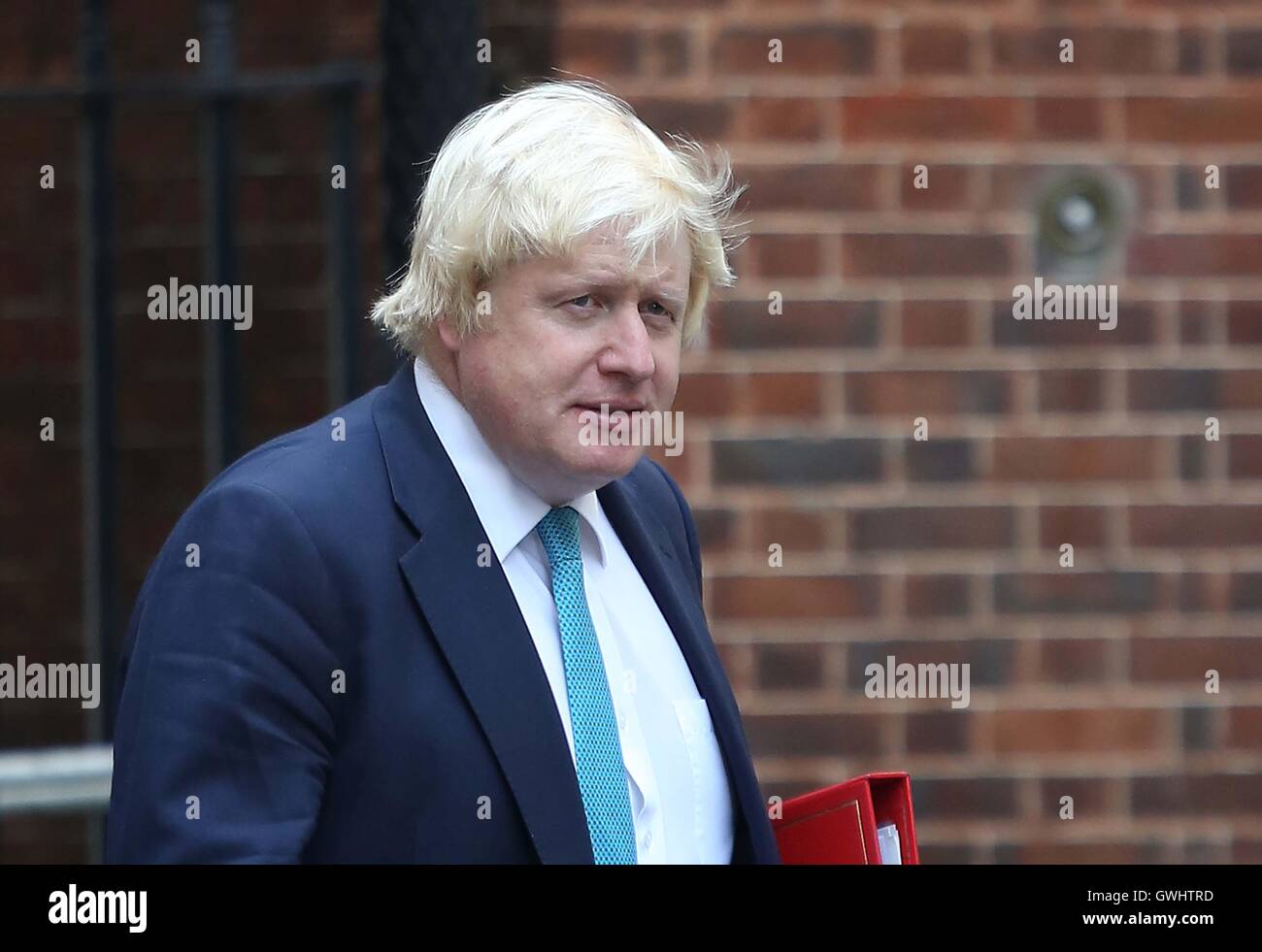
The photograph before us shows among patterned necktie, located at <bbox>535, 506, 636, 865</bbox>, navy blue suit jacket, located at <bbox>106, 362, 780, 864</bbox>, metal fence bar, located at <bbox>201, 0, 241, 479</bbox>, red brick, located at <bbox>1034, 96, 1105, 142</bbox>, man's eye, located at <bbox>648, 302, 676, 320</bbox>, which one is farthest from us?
red brick, located at <bbox>1034, 96, 1105, 142</bbox>

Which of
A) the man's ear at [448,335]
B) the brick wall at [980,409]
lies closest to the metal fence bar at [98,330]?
the brick wall at [980,409]

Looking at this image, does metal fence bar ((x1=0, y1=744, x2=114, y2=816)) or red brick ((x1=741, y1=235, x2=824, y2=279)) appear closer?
metal fence bar ((x1=0, y1=744, x2=114, y2=816))

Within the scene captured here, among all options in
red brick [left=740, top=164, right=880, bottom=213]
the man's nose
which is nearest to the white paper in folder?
the man's nose

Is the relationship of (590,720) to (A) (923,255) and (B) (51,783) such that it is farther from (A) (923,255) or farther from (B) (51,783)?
(A) (923,255)

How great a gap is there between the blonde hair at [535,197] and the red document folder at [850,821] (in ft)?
1.90

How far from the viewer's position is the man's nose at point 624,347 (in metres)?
1.84

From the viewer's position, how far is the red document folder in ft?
6.15

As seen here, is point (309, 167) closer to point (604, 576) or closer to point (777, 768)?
point (777, 768)

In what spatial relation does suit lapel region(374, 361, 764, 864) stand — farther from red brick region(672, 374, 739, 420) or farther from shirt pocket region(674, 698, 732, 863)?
red brick region(672, 374, 739, 420)

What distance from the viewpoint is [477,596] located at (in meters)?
1.79

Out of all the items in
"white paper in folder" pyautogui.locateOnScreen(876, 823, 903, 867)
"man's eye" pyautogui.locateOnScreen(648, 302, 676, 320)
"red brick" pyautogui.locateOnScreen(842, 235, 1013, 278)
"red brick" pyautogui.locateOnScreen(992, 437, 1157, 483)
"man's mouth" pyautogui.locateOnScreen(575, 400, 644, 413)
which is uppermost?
"red brick" pyautogui.locateOnScreen(842, 235, 1013, 278)

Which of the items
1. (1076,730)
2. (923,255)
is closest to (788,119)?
(923,255)

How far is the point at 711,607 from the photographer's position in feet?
11.2

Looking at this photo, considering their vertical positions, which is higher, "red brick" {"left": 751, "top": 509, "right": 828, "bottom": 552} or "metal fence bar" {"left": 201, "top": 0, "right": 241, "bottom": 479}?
"metal fence bar" {"left": 201, "top": 0, "right": 241, "bottom": 479}
